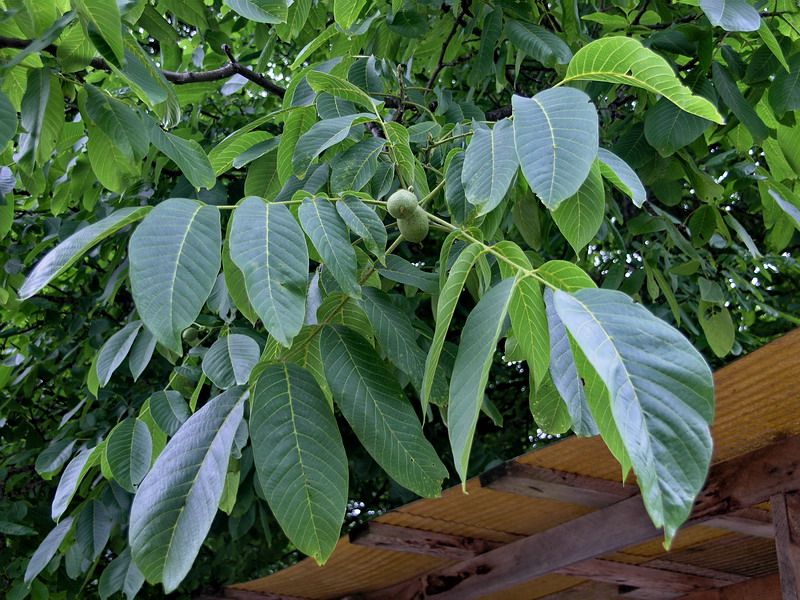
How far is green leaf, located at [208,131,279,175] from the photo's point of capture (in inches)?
58.3

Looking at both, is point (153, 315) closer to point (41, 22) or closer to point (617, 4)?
point (41, 22)

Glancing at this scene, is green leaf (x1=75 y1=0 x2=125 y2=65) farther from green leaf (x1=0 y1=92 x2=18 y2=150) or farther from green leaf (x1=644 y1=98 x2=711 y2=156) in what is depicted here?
green leaf (x1=644 y1=98 x2=711 y2=156)

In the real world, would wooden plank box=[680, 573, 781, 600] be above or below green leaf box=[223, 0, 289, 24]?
below

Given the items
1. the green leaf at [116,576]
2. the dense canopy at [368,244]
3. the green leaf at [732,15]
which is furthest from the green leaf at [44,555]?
the green leaf at [732,15]

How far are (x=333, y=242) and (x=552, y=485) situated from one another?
50.4 inches

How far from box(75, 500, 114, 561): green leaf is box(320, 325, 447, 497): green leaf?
161 centimetres

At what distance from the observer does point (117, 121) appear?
4.38 ft

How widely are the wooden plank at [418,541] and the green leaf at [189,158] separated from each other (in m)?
1.43

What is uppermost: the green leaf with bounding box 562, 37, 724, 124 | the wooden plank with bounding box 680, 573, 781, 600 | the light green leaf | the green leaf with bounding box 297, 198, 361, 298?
the green leaf with bounding box 562, 37, 724, 124

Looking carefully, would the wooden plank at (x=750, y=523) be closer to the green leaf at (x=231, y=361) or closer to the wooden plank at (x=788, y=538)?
the wooden plank at (x=788, y=538)

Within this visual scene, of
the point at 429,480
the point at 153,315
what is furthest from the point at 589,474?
the point at 153,315

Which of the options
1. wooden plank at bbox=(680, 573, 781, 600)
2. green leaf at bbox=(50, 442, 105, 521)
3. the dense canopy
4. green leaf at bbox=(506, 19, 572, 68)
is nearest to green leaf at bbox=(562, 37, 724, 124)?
the dense canopy

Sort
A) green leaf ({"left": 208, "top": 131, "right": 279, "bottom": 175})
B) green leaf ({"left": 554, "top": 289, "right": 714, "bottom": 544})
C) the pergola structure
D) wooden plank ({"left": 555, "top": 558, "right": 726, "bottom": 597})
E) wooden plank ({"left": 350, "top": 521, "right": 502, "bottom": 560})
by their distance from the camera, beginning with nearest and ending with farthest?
1. green leaf ({"left": 554, "top": 289, "right": 714, "bottom": 544})
2. green leaf ({"left": 208, "top": 131, "right": 279, "bottom": 175})
3. the pergola structure
4. wooden plank ({"left": 350, "top": 521, "right": 502, "bottom": 560})
5. wooden plank ({"left": 555, "top": 558, "right": 726, "bottom": 597})

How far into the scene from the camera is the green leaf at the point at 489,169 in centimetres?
100
